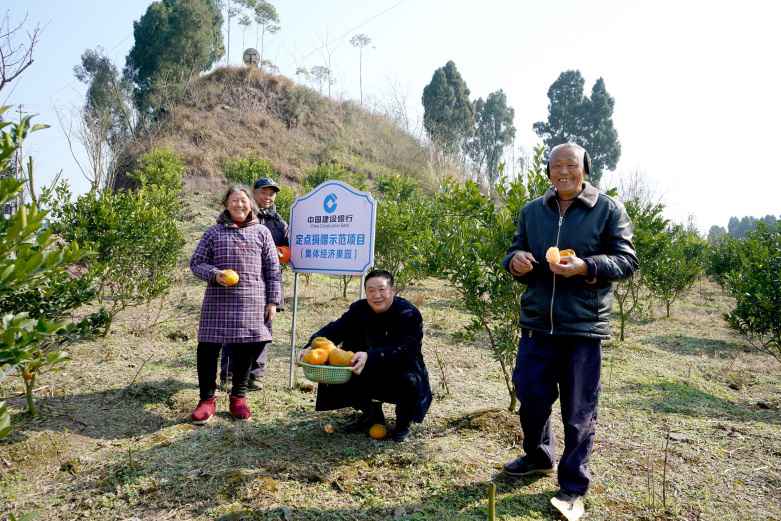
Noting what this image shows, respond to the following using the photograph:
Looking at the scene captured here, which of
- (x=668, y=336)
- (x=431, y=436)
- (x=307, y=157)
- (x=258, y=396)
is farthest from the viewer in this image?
(x=307, y=157)

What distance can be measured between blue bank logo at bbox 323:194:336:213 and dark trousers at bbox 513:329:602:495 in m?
2.20

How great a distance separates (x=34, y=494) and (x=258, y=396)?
5.89 ft

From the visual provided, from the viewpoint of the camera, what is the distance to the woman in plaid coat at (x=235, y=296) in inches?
144

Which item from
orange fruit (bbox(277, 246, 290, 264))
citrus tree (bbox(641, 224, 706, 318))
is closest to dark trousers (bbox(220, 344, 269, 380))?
orange fruit (bbox(277, 246, 290, 264))

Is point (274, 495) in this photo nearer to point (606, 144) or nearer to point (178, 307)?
point (178, 307)

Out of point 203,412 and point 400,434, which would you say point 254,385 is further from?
point 400,434

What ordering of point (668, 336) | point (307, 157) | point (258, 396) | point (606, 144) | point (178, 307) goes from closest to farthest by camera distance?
1. point (258, 396)
2. point (178, 307)
3. point (668, 336)
4. point (307, 157)
5. point (606, 144)

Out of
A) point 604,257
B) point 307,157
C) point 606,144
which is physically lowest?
point 604,257

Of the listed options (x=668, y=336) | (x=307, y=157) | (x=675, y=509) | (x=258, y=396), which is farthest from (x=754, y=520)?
(x=307, y=157)

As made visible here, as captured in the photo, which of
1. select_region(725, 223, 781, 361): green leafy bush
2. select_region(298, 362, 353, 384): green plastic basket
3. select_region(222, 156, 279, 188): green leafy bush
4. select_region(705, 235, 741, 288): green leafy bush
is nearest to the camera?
select_region(298, 362, 353, 384): green plastic basket

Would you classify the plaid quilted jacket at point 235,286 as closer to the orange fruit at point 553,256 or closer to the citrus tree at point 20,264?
the citrus tree at point 20,264

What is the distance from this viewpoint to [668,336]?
27.6 ft

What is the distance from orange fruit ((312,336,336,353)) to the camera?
324 centimetres

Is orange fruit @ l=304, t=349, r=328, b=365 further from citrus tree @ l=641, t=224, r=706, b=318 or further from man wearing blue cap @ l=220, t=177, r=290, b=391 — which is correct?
citrus tree @ l=641, t=224, r=706, b=318
